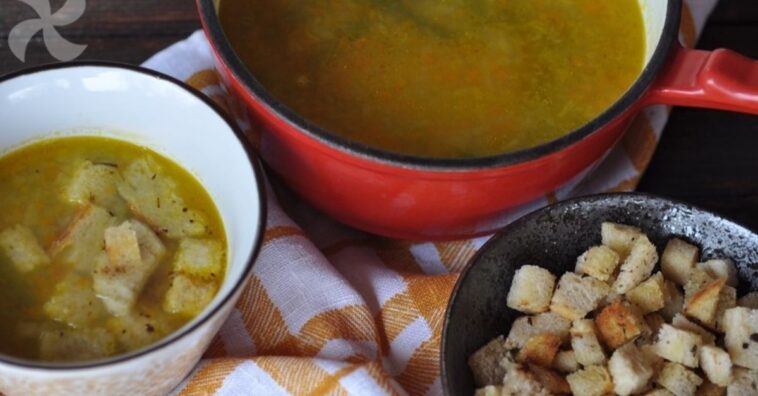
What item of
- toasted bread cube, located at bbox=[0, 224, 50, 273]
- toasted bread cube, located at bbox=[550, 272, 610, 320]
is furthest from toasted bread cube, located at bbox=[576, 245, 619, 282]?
toasted bread cube, located at bbox=[0, 224, 50, 273]

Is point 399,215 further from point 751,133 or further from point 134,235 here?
point 751,133

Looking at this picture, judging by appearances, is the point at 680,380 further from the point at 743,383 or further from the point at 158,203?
the point at 158,203

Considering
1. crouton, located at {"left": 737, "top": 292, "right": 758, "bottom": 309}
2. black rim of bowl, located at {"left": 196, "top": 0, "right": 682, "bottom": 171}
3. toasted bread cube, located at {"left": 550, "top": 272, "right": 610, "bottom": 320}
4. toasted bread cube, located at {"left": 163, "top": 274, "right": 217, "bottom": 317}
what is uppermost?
black rim of bowl, located at {"left": 196, "top": 0, "right": 682, "bottom": 171}

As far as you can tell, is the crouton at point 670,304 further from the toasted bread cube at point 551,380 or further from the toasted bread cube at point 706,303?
the toasted bread cube at point 551,380

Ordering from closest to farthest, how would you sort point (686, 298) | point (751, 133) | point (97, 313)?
point (97, 313)
point (686, 298)
point (751, 133)

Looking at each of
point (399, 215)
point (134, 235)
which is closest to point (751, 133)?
point (399, 215)

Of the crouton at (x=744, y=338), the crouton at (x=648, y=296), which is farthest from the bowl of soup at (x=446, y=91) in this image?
the crouton at (x=744, y=338)
